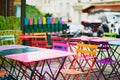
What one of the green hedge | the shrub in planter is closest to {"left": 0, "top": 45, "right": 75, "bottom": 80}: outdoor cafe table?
the green hedge

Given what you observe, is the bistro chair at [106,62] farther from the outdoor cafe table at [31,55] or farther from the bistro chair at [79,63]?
the outdoor cafe table at [31,55]

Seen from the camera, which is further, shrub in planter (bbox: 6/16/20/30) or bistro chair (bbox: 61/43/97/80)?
shrub in planter (bbox: 6/16/20/30)

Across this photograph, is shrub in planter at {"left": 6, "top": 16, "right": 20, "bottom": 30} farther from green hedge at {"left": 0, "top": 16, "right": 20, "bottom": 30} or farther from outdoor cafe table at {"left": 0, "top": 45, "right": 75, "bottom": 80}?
outdoor cafe table at {"left": 0, "top": 45, "right": 75, "bottom": 80}

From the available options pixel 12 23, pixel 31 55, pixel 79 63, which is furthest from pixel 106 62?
pixel 12 23

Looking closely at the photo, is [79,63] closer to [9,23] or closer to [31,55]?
[31,55]

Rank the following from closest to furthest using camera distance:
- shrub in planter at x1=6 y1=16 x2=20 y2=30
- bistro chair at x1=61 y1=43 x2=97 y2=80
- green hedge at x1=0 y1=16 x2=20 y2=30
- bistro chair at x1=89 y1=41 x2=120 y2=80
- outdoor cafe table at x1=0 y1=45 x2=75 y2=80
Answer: outdoor cafe table at x1=0 y1=45 x2=75 y2=80 → bistro chair at x1=61 y1=43 x2=97 y2=80 → bistro chair at x1=89 y1=41 x2=120 y2=80 → green hedge at x1=0 y1=16 x2=20 y2=30 → shrub in planter at x1=6 y1=16 x2=20 y2=30

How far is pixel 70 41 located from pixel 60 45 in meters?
1.57

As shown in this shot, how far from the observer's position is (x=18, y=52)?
19.2 ft

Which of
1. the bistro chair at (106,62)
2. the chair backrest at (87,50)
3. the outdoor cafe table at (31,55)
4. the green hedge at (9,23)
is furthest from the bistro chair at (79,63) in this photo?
the green hedge at (9,23)

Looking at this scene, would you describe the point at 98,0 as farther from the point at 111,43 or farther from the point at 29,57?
the point at 29,57

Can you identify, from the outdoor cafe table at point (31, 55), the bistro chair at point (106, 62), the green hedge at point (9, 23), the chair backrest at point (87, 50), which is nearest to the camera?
the outdoor cafe table at point (31, 55)

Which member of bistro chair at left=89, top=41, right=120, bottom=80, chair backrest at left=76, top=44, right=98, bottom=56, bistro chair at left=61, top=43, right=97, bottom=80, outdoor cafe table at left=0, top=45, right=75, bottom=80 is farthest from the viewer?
bistro chair at left=89, top=41, right=120, bottom=80

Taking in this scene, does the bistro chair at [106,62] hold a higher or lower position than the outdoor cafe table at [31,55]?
lower

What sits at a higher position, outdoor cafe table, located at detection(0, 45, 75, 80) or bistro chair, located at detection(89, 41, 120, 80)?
outdoor cafe table, located at detection(0, 45, 75, 80)
